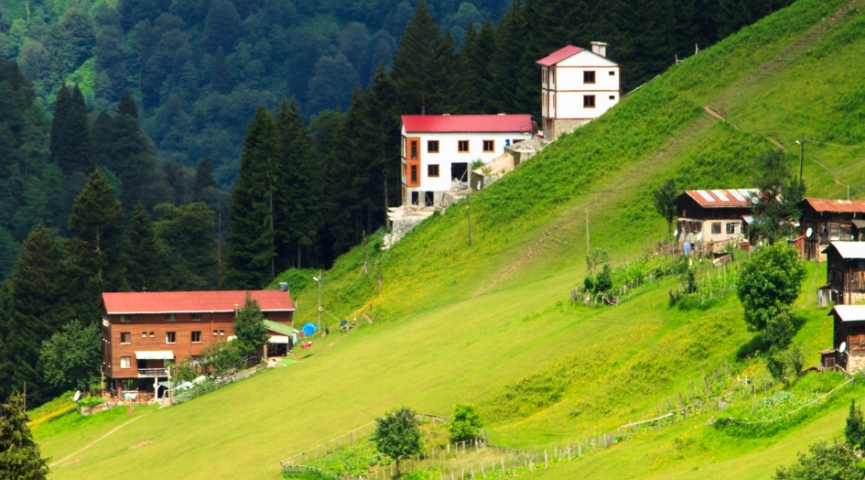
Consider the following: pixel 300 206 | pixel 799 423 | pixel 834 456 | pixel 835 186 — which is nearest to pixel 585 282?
pixel 835 186

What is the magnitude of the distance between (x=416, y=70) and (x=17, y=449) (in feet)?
254

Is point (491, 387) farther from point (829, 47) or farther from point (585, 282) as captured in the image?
point (829, 47)

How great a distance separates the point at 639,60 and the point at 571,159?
17804 mm

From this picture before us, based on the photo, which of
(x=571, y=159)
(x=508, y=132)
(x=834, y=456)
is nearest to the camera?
(x=834, y=456)

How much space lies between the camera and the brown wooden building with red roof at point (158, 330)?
100750mm

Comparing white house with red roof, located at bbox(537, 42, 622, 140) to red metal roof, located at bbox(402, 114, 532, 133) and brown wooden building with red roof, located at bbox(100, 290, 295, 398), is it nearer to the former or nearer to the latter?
red metal roof, located at bbox(402, 114, 532, 133)

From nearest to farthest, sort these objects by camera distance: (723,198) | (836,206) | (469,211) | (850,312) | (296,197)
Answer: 1. (850,312)
2. (836,206)
3. (723,198)
4. (469,211)
5. (296,197)

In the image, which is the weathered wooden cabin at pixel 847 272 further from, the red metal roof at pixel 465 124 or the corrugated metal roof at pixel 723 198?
the red metal roof at pixel 465 124

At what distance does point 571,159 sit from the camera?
Answer: 4301 inches

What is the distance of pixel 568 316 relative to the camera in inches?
3120

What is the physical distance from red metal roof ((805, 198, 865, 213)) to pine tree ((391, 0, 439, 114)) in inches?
2171

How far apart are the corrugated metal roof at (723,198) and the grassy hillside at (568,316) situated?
6.63 meters

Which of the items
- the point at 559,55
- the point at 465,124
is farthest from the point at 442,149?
the point at 559,55

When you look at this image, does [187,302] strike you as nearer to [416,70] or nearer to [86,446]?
[86,446]
